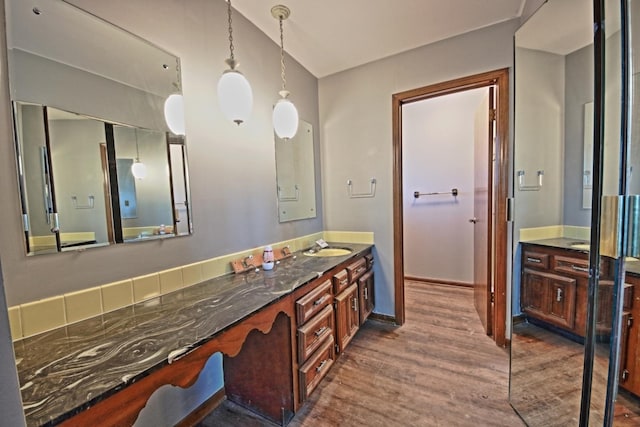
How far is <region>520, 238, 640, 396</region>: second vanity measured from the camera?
80 cm

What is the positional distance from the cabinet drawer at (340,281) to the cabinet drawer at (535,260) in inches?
49.4

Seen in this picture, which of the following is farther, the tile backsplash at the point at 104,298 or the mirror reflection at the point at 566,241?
the tile backsplash at the point at 104,298

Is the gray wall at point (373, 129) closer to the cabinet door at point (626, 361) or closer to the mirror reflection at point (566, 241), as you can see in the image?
the mirror reflection at point (566, 241)

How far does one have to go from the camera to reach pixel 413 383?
166 centimetres

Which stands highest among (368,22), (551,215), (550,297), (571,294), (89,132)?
(368,22)

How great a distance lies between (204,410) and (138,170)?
1393 mm

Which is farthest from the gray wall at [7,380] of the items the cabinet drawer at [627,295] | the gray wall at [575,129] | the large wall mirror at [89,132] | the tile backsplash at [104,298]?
the gray wall at [575,129]

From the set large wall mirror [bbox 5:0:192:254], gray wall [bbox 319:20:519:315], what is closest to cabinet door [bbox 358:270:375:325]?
gray wall [bbox 319:20:519:315]

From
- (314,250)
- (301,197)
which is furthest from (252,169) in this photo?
(314,250)

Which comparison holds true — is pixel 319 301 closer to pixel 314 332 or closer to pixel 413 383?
pixel 314 332

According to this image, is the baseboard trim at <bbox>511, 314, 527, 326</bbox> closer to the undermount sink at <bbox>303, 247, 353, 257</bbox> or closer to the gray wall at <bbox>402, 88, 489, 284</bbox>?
the undermount sink at <bbox>303, 247, 353, 257</bbox>

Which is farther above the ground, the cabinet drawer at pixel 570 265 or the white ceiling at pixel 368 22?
the white ceiling at pixel 368 22

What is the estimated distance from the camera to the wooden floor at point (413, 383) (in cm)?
141

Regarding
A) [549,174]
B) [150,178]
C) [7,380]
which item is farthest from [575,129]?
[150,178]
